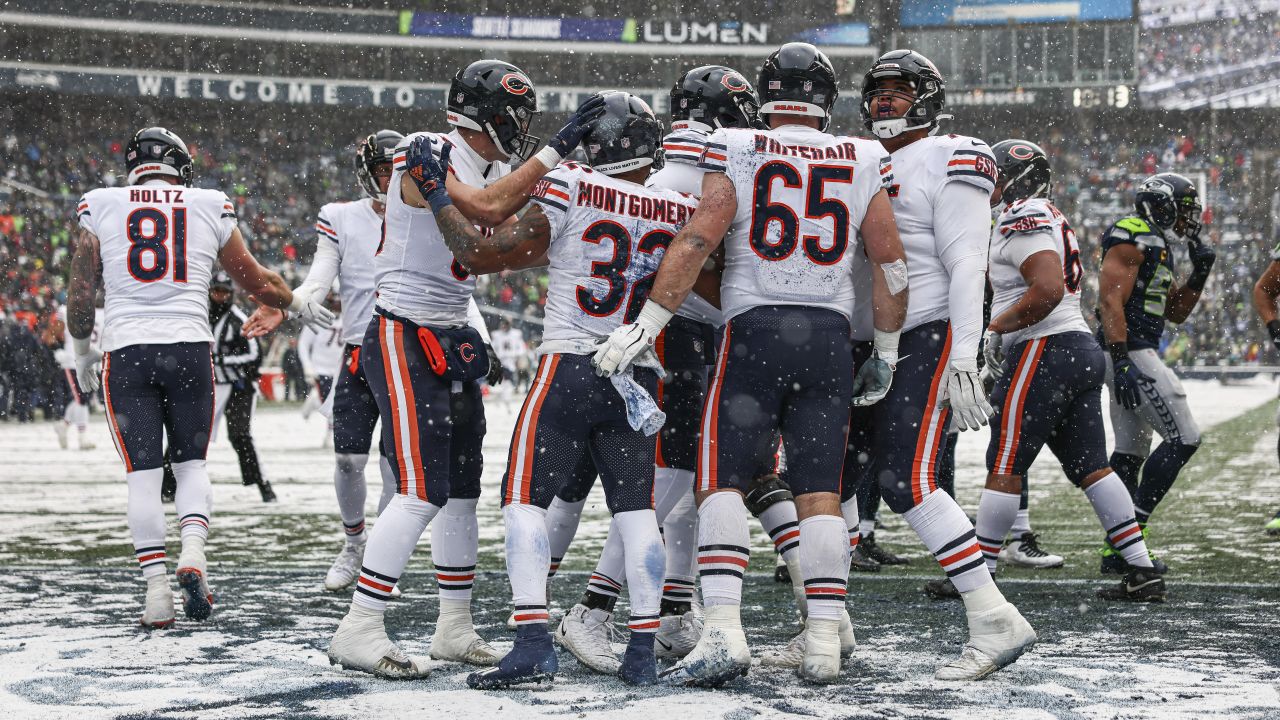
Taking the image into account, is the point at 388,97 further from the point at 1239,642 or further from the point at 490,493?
the point at 1239,642

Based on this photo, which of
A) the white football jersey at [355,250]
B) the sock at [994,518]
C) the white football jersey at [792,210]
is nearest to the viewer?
the white football jersey at [792,210]

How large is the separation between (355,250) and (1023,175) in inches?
124

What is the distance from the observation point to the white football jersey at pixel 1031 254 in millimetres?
5719

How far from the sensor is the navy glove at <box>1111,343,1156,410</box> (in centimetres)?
668

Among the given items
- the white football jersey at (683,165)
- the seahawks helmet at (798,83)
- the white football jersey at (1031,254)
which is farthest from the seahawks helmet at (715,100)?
the white football jersey at (1031,254)

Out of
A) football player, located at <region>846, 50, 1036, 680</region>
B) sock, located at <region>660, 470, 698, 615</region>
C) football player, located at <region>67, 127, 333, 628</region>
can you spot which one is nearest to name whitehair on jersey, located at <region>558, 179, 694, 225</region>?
football player, located at <region>846, 50, 1036, 680</region>

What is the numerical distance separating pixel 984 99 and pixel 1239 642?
3520cm

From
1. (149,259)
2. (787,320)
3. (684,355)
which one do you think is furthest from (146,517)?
(787,320)

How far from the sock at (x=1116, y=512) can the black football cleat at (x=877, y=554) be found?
1.36 m

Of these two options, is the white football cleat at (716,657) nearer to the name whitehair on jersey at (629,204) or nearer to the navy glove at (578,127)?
the name whitehair on jersey at (629,204)

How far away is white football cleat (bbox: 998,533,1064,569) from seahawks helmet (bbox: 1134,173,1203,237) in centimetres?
179

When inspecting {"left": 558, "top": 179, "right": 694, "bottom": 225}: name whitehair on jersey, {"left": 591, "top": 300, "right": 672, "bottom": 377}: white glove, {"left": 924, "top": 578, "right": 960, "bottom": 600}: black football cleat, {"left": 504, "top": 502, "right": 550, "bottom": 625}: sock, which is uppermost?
{"left": 558, "top": 179, "right": 694, "bottom": 225}: name whitehair on jersey

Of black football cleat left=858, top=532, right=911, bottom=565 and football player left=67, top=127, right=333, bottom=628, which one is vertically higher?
football player left=67, top=127, right=333, bottom=628

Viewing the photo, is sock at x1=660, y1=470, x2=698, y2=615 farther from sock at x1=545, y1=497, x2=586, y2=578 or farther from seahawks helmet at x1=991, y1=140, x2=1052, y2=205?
seahawks helmet at x1=991, y1=140, x2=1052, y2=205
